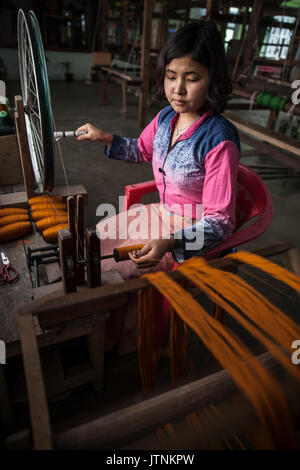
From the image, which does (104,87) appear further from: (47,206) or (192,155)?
(192,155)

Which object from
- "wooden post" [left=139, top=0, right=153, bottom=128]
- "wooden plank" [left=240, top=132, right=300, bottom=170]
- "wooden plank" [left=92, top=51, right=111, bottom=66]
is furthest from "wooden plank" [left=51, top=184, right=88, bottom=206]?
"wooden plank" [left=92, top=51, right=111, bottom=66]

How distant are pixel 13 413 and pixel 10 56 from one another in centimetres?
1001

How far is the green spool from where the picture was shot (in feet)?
11.9

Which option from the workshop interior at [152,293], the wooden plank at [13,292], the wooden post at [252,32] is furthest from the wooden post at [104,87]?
the wooden plank at [13,292]

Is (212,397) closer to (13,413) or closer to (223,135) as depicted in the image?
(223,135)

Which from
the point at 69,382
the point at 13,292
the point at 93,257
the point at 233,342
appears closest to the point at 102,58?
the point at 13,292

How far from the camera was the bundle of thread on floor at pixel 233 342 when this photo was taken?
620mm

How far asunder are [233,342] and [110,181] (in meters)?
3.14

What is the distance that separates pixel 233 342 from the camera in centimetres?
77

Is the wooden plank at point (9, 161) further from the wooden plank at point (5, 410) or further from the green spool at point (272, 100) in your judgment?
the green spool at point (272, 100)

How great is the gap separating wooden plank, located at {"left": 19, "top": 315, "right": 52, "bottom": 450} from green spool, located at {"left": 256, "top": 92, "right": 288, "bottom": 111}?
3788 millimetres

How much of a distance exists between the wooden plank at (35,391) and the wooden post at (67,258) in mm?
323

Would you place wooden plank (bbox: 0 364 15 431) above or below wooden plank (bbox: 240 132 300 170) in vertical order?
below

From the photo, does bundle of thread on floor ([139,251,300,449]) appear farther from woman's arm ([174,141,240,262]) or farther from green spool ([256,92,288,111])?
green spool ([256,92,288,111])
